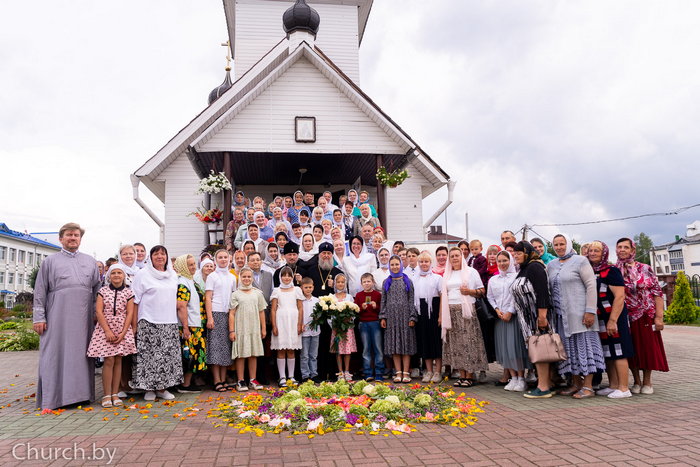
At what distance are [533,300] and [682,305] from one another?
15.0 meters

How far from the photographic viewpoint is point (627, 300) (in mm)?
6227

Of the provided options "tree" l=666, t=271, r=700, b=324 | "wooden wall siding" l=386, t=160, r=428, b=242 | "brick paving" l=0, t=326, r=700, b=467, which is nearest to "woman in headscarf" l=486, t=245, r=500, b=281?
"brick paving" l=0, t=326, r=700, b=467

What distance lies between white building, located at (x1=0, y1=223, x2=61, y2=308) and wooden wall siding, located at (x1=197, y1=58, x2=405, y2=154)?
60041mm

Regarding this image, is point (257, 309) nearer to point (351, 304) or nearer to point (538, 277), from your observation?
point (351, 304)

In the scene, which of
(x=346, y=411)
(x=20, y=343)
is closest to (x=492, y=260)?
(x=346, y=411)

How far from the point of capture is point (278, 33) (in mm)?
20219

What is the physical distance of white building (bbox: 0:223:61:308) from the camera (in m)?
61.9

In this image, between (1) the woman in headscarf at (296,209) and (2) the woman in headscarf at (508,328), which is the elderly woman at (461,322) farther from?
(1) the woman in headscarf at (296,209)

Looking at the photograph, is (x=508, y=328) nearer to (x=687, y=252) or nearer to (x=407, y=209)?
(x=407, y=209)

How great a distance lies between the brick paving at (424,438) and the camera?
12.8 ft

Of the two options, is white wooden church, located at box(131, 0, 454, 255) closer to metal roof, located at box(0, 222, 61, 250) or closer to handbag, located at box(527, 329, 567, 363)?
handbag, located at box(527, 329, 567, 363)

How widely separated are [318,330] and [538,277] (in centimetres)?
319

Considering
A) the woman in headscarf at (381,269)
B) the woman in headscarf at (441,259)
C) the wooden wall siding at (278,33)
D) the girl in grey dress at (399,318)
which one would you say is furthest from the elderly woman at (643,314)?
the wooden wall siding at (278,33)

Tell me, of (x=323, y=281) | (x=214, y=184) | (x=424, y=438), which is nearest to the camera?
(x=424, y=438)
